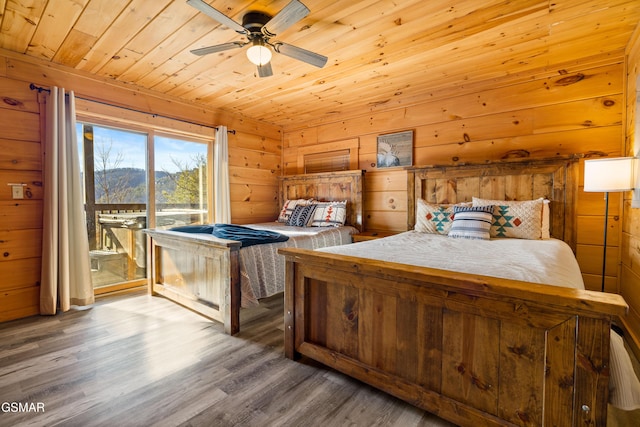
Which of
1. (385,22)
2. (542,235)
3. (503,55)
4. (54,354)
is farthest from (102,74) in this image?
(542,235)

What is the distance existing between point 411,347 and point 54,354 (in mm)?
2261

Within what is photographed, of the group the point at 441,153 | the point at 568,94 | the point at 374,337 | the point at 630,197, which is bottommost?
the point at 374,337

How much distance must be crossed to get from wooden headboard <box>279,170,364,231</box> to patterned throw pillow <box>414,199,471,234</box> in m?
0.93

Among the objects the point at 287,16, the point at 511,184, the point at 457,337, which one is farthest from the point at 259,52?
the point at 511,184

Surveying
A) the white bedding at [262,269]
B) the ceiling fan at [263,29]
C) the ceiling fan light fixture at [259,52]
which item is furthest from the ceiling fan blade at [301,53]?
the white bedding at [262,269]

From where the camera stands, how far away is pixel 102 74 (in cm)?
287

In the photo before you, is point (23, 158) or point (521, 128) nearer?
point (23, 158)

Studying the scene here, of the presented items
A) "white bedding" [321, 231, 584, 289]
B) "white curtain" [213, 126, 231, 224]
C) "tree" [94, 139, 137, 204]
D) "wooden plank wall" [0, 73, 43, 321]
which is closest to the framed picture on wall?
"white bedding" [321, 231, 584, 289]

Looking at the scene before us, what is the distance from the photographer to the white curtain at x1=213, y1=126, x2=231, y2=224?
3.78 metres

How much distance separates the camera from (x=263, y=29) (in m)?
1.97

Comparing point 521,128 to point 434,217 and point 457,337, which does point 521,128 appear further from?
point 457,337

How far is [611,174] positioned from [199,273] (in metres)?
3.19

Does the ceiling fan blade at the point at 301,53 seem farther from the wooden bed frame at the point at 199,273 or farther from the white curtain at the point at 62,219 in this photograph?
the white curtain at the point at 62,219

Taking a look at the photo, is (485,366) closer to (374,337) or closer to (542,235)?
(374,337)
